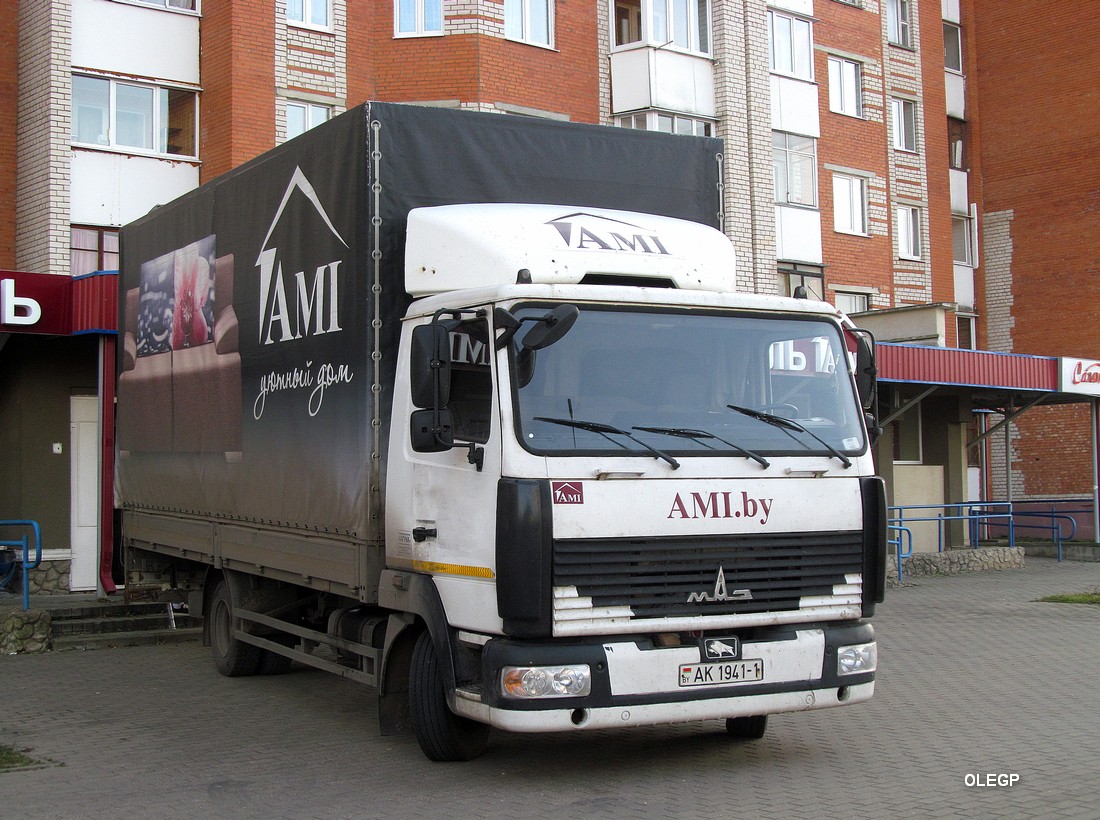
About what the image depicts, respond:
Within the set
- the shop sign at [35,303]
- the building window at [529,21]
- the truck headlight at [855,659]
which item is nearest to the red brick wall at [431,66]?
the building window at [529,21]

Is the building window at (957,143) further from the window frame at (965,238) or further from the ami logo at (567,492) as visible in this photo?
the ami logo at (567,492)

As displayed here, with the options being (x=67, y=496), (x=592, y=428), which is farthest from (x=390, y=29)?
(x=592, y=428)

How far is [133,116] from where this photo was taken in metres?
20.6

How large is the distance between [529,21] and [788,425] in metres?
17.5

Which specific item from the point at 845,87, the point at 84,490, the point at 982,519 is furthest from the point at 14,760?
the point at 845,87

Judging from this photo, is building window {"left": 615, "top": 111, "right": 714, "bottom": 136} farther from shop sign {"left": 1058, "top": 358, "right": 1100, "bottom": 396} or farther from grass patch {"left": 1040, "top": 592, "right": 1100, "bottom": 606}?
grass patch {"left": 1040, "top": 592, "right": 1100, "bottom": 606}

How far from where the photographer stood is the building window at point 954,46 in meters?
35.8

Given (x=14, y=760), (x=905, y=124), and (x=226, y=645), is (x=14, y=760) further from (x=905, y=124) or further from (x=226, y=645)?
(x=905, y=124)

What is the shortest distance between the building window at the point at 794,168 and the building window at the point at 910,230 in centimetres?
439

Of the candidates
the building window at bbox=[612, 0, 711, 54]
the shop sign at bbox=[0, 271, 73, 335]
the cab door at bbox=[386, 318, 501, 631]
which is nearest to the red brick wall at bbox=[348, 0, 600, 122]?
the building window at bbox=[612, 0, 711, 54]

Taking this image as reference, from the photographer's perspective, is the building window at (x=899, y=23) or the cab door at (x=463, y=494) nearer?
the cab door at (x=463, y=494)

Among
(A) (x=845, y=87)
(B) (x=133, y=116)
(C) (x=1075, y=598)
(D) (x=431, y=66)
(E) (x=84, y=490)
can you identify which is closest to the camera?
(C) (x=1075, y=598)

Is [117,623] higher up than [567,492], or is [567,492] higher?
[567,492]

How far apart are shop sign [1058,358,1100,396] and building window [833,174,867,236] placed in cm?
677
